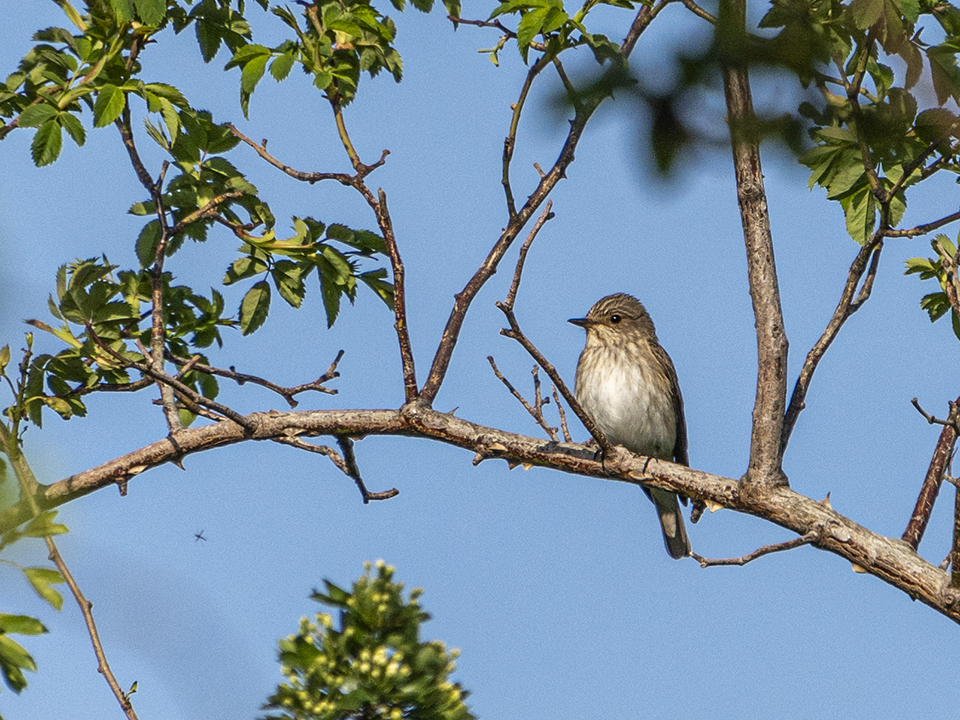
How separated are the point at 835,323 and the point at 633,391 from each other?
425cm

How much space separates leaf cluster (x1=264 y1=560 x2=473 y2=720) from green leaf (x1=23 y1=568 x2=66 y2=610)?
118 cm

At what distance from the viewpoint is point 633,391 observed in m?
8.97

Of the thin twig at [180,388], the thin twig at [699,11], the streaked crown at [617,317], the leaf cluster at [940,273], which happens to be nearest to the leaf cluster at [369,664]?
the thin twig at [699,11]

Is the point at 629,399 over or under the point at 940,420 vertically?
over

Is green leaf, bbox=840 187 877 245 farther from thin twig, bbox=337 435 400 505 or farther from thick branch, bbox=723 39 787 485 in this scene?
thin twig, bbox=337 435 400 505

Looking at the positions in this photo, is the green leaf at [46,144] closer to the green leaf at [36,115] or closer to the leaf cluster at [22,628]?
the green leaf at [36,115]

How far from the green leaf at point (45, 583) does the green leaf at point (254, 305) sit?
2.30 metres

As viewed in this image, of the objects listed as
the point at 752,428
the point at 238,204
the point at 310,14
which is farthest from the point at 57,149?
the point at 752,428

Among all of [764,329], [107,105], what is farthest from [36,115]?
[764,329]

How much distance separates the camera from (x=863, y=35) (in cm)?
249

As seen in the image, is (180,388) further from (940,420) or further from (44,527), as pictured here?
(940,420)

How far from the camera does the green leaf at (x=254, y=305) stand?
5.80 m

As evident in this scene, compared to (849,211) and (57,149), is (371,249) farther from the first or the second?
(849,211)

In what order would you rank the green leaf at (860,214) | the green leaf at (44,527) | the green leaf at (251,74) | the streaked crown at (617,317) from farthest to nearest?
the streaked crown at (617,317), the green leaf at (860,214), the green leaf at (251,74), the green leaf at (44,527)
